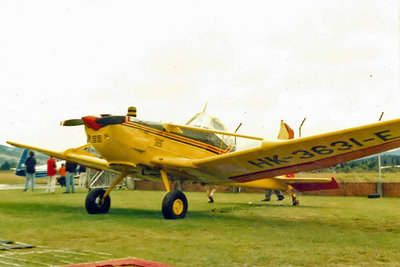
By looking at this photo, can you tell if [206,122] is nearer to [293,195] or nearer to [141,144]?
[141,144]

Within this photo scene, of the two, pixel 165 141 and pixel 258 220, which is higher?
pixel 165 141

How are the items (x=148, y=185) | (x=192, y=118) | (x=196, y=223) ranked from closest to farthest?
(x=196, y=223) < (x=192, y=118) < (x=148, y=185)

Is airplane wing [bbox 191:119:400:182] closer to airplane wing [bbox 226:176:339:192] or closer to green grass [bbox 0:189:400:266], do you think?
green grass [bbox 0:189:400:266]

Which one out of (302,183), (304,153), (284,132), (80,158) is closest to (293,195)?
(302,183)

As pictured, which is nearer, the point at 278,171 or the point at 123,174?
the point at 278,171

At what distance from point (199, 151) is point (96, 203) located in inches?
101

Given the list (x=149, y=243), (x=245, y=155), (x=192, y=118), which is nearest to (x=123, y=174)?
(x=192, y=118)

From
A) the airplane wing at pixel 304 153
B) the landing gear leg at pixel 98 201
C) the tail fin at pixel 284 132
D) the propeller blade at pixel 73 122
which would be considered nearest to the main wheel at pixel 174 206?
the airplane wing at pixel 304 153

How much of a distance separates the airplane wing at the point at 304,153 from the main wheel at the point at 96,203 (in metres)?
Answer: 2.37

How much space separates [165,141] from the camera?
341 inches

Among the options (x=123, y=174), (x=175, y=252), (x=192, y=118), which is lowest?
(x=175, y=252)

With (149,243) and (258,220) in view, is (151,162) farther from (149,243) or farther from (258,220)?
(149,243)

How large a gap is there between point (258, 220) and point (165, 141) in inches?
99.4

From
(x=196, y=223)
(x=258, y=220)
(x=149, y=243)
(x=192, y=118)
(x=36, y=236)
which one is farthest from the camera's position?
(x=192, y=118)
